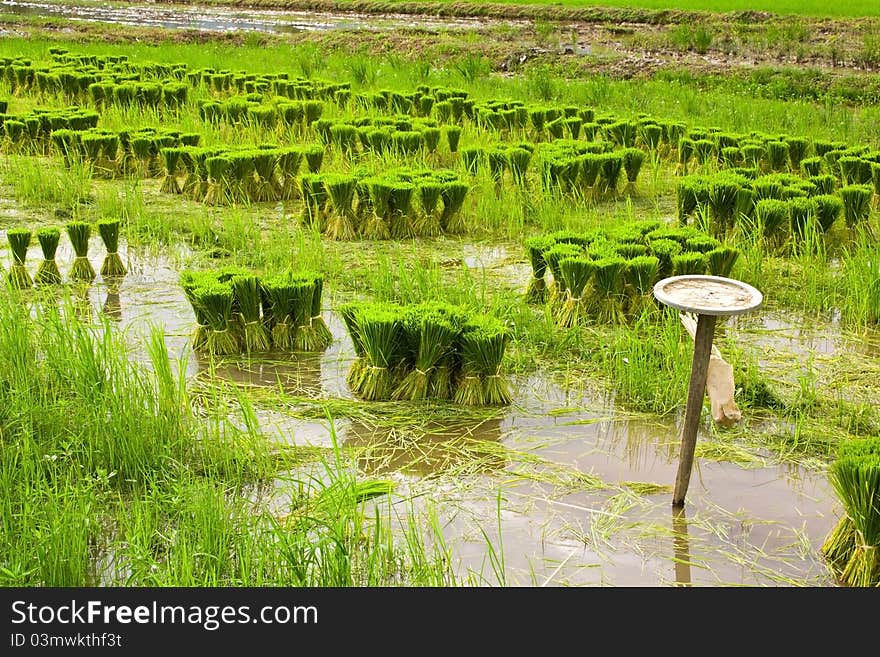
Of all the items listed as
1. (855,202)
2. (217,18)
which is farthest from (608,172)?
(217,18)

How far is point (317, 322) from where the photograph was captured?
16.4 feet

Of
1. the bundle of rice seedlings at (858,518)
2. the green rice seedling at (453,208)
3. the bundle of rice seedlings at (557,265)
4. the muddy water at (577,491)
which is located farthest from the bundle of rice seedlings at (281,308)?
the bundle of rice seedlings at (858,518)

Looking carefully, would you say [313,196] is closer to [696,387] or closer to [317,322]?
[317,322]

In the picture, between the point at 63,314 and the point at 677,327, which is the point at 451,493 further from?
the point at 63,314

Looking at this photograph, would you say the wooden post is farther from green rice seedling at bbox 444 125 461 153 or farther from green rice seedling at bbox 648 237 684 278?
green rice seedling at bbox 444 125 461 153

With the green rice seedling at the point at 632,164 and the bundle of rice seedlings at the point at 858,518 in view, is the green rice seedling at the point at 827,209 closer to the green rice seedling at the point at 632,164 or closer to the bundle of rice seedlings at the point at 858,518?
the green rice seedling at the point at 632,164

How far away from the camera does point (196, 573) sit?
9.72 ft

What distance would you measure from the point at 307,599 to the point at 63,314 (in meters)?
3.37

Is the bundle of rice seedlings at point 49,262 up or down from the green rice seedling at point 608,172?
down

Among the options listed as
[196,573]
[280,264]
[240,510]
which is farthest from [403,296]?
[196,573]

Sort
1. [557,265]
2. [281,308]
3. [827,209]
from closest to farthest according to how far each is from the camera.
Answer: [281,308]
[557,265]
[827,209]

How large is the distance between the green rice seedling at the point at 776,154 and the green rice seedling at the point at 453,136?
2634 millimetres

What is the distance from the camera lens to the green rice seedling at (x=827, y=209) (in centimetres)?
641

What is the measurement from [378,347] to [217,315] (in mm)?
905
